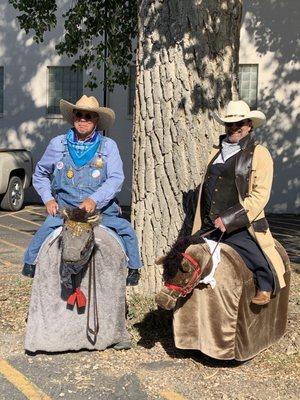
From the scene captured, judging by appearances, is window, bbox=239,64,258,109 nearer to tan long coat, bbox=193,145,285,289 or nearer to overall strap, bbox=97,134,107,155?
overall strap, bbox=97,134,107,155

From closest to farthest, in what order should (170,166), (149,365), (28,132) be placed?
(149,365) → (170,166) → (28,132)

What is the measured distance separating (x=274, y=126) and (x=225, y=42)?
36.7 ft

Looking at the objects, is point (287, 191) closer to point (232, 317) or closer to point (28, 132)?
point (28, 132)

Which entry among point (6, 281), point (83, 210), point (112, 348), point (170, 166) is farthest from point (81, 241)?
point (6, 281)

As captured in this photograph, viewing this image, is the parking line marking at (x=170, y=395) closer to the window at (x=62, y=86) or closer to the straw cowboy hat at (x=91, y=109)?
the straw cowboy hat at (x=91, y=109)

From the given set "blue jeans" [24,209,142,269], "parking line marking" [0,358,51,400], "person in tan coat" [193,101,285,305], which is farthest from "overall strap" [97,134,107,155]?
"parking line marking" [0,358,51,400]

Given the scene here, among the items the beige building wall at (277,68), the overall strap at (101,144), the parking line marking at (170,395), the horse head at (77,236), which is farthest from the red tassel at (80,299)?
the beige building wall at (277,68)

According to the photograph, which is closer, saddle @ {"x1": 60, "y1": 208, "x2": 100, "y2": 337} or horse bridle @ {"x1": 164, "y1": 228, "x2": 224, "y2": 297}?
horse bridle @ {"x1": 164, "y1": 228, "x2": 224, "y2": 297}

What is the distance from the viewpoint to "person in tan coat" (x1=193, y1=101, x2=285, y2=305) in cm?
536

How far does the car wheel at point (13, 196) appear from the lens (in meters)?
16.2

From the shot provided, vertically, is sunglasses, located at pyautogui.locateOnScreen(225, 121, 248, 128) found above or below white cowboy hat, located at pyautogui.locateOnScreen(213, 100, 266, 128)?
below

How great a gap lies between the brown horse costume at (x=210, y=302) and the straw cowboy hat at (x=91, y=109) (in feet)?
3.99

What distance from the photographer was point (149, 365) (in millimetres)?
5520

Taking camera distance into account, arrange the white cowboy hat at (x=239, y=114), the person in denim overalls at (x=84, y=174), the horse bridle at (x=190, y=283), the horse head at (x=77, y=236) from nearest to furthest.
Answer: the horse bridle at (x=190, y=283), the horse head at (x=77, y=236), the white cowboy hat at (x=239, y=114), the person in denim overalls at (x=84, y=174)
